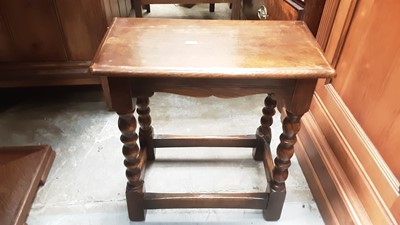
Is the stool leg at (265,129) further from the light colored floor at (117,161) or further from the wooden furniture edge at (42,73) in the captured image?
the wooden furniture edge at (42,73)

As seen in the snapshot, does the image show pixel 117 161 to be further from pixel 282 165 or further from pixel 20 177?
pixel 282 165

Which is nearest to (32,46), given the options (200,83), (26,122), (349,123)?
(26,122)

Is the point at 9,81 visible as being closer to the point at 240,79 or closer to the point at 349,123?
the point at 240,79

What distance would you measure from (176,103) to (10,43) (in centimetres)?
82

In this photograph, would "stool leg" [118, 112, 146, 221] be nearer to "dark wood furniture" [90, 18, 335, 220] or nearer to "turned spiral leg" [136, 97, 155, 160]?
"dark wood furniture" [90, 18, 335, 220]

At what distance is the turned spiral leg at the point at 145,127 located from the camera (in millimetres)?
1136

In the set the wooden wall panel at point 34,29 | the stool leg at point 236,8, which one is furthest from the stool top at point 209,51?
the stool leg at point 236,8

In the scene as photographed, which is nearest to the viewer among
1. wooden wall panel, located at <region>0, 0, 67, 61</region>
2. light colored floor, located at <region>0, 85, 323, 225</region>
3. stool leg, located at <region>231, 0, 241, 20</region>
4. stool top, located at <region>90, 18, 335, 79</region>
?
stool top, located at <region>90, 18, 335, 79</region>

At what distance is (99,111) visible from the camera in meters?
1.59

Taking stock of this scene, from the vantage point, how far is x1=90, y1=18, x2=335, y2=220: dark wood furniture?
733mm

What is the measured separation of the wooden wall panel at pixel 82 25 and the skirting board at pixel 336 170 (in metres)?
0.99

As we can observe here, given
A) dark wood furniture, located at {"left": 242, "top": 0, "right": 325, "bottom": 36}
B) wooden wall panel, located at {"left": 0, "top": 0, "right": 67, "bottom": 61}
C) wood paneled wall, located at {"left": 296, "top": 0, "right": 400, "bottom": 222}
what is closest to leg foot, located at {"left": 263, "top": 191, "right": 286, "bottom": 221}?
wood paneled wall, located at {"left": 296, "top": 0, "right": 400, "bottom": 222}

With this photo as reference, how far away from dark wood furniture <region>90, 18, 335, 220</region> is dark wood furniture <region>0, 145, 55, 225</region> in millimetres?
386

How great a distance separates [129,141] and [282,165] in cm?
47
